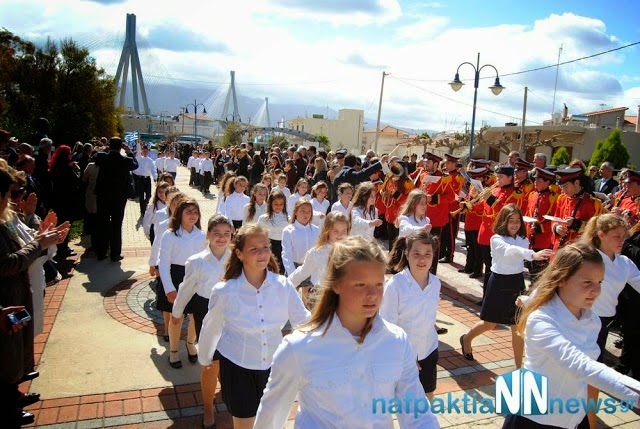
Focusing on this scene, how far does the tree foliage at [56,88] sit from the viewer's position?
28.4 m

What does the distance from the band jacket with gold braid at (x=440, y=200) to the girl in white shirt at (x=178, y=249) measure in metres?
4.90

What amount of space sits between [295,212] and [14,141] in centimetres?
601

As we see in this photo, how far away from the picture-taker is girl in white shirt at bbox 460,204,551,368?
17.5 feet

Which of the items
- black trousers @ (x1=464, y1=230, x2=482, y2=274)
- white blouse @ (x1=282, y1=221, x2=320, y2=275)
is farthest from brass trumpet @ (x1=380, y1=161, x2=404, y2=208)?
white blouse @ (x1=282, y1=221, x2=320, y2=275)

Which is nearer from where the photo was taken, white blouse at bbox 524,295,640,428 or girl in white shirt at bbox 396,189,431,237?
white blouse at bbox 524,295,640,428

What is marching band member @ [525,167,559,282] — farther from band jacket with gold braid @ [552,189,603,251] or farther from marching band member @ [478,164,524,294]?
band jacket with gold braid @ [552,189,603,251]

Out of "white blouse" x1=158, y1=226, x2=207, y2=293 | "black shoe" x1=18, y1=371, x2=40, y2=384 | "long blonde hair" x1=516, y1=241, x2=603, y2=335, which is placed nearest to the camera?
"long blonde hair" x1=516, y1=241, x2=603, y2=335

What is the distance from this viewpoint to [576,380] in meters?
2.69

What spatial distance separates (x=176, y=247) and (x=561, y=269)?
12.4ft

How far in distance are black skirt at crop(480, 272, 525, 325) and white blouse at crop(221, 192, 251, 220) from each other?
4.79m

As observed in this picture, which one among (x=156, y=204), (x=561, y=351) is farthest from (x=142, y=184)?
(x=561, y=351)

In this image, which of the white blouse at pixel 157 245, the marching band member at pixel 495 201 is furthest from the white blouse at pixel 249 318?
the marching band member at pixel 495 201

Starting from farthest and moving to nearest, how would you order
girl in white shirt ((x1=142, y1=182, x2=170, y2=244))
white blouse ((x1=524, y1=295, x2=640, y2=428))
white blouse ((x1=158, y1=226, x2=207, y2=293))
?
girl in white shirt ((x1=142, y1=182, x2=170, y2=244))
white blouse ((x1=158, y1=226, x2=207, y2=293))
white blouse ((x1=524, y1=295, x2=640, y2=428))

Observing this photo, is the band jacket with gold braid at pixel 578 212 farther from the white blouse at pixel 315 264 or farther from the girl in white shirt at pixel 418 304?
the girl in white shirt at pixel 418 304
